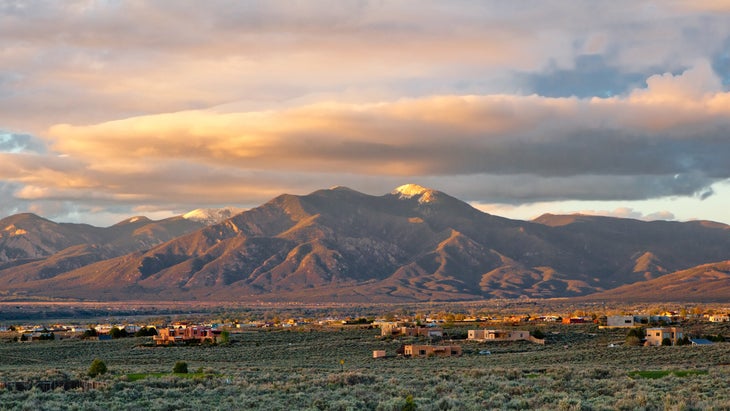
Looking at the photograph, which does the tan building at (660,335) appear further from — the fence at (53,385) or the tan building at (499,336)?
the fence at (53,385)

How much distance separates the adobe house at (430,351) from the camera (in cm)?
8206

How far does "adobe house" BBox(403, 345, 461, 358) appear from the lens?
82062 millimetres

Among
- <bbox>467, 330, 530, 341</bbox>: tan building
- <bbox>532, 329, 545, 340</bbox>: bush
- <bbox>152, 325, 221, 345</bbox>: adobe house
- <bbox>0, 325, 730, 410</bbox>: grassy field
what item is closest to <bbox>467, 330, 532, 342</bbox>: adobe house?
<bbox>467, 330, 530, 341</bbox>: tan building

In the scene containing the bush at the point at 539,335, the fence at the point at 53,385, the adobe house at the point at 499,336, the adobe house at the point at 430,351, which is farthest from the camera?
the adobe house at the point at 499,336

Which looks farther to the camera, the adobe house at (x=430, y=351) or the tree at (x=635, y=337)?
the tree at (x=635, y=337)

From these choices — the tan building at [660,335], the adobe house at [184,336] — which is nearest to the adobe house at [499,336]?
the tan building at [660,335]

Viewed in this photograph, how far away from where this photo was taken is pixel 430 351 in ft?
271

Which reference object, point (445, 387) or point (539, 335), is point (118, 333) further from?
point (445, 387)

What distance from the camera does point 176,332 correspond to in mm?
117000

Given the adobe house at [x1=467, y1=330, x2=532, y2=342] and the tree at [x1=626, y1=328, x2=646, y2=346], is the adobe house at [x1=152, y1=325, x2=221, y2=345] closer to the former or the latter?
the adobe house at [x1=467, y1=330, x2=532, y2=342]

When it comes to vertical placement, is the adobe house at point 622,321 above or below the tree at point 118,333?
above

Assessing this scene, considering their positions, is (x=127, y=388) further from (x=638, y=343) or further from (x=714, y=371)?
(x=638, y=343)

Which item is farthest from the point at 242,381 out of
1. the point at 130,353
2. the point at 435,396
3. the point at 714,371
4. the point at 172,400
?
the point at 130,353

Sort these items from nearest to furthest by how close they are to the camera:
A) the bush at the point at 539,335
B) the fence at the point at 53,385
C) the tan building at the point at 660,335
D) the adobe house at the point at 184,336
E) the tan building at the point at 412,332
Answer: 1. the fence at the point at 53,385
2. the tan building at the point at 660,335
3. the bush at the point at 539,335
4. the tan building at the point at 412,332
5. the adobe house at the point at 184,336
